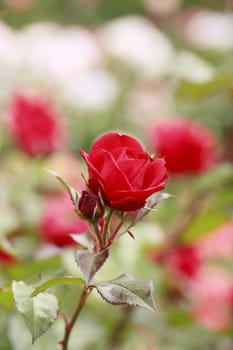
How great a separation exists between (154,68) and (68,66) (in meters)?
0.31

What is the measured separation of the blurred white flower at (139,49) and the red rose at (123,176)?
1798 mm

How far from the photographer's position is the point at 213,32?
9.87ft

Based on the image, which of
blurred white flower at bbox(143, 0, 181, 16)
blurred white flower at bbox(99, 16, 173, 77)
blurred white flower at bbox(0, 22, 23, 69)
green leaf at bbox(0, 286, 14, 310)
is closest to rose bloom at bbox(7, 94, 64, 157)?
blurred white flower at bbox(0, 22, 23, 69)

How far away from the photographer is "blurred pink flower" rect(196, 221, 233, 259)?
142cm

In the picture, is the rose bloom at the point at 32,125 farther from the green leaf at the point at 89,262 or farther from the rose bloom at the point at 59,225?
the green leaf at the point at 89,262

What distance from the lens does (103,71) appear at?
7.88 feet

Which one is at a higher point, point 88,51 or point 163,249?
point 88,51

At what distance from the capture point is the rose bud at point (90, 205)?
637 millimetres

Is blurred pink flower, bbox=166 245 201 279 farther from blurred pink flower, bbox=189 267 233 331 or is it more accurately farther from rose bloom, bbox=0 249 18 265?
rose bloom, bbox=0 249 18 265

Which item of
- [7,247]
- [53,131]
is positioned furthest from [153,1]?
[7,247]

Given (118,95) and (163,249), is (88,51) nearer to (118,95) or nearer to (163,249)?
(118,95)

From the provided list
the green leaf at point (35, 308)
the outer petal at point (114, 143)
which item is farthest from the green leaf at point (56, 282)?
the outer petal at point (114, 143)

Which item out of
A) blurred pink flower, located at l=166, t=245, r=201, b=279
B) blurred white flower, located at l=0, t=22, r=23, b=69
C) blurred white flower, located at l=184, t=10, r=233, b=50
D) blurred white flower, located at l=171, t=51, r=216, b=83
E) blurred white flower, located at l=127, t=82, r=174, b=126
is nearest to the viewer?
blurred white flower, located at l=171, t=51, r=216, b=83

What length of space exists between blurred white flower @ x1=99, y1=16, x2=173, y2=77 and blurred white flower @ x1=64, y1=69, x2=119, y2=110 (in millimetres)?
156
